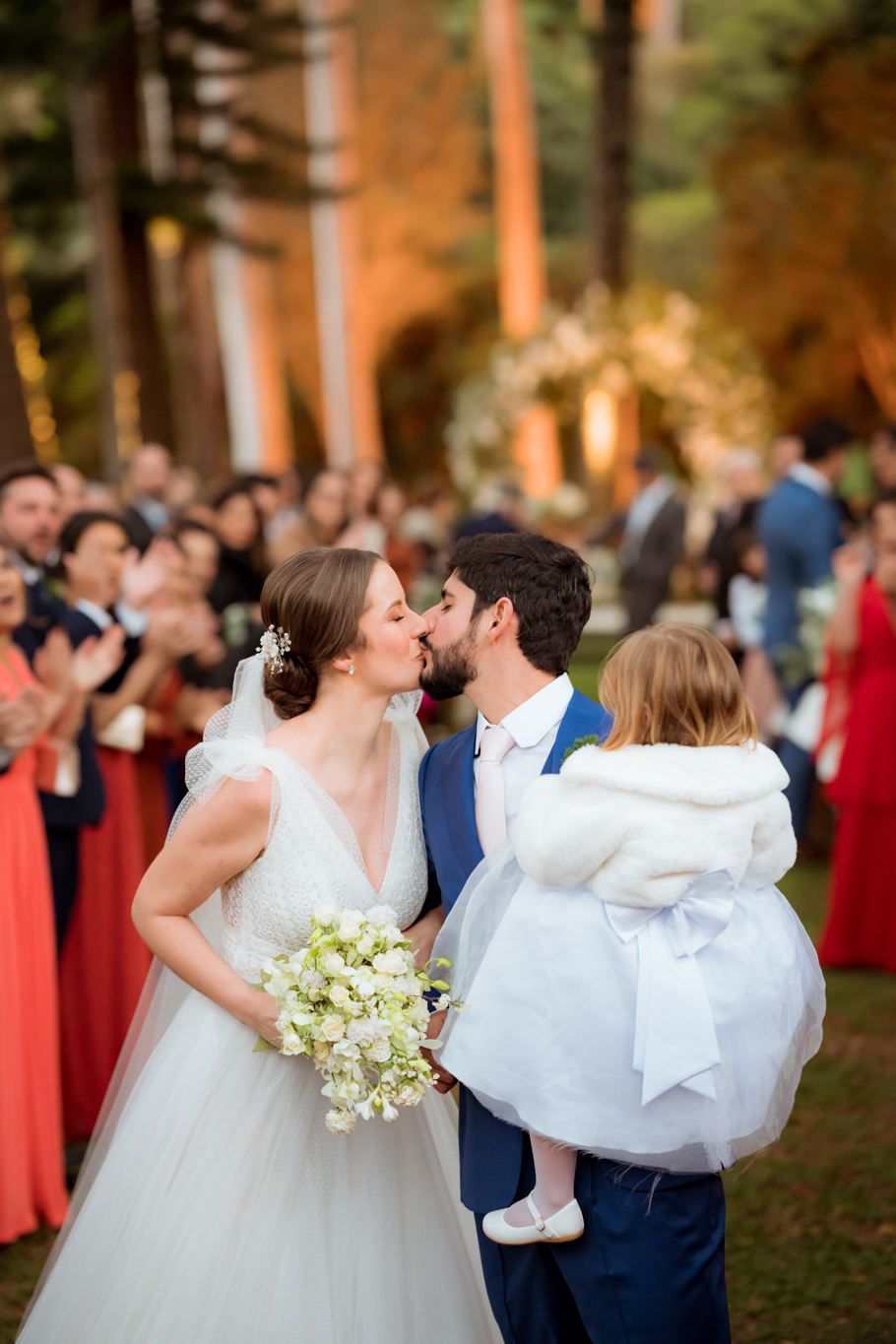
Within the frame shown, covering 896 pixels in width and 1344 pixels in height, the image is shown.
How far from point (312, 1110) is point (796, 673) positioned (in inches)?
214

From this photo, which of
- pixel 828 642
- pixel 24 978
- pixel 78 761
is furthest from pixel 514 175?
pixel 24 978

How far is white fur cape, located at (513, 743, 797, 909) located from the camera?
207 cm

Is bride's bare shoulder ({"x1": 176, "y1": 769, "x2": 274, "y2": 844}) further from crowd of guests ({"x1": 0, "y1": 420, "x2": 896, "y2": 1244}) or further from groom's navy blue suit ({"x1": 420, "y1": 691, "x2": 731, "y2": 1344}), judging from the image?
crowd of guests ({"x1": 0, "y1": 420, "x2": 896, "y2": 1244})

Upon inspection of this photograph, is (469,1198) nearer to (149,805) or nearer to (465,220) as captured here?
(149,805)

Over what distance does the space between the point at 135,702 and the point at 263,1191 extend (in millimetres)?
2304

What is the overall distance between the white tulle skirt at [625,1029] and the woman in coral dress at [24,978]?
1906 mm

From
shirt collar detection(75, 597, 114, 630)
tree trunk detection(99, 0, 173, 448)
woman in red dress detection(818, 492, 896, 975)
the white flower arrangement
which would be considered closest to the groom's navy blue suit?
shirt collar detection(75, 597, 114, 630)

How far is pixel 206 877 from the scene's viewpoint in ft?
8.31

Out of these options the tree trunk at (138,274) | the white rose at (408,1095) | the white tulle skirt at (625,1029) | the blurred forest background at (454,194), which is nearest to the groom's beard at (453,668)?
the white tulle skirt at (625,1029)

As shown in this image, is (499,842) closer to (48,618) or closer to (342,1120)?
(342,1120)

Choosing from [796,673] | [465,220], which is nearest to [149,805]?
[796,673]

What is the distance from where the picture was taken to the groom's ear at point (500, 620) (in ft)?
8.12

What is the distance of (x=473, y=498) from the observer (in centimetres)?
1686

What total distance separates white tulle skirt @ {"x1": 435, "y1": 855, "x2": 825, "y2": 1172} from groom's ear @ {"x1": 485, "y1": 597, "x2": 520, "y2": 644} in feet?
1.67
